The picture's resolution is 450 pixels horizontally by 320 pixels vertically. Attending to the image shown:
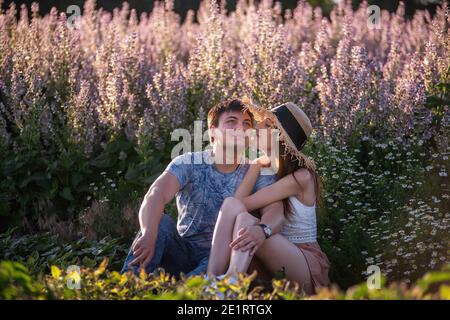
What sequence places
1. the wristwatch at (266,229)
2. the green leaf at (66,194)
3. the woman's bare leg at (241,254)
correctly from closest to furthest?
the woman's bare leg at (241,254), the wristwatch at (266,229), the green leaf at (66,194)

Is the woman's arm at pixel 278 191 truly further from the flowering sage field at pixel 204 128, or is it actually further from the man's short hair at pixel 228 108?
the flowering sage field at pixel 204 128

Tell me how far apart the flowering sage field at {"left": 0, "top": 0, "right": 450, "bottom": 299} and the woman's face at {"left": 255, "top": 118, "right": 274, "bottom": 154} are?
0.78m

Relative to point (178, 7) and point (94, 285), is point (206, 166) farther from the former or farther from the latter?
point (178, 7)

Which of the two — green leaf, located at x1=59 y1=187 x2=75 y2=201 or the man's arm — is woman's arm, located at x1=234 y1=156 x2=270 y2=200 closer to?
the man's arm

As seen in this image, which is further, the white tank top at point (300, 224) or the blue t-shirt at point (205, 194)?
the blue t-shirt at point (205, 194)

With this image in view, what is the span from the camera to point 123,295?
2.97 m

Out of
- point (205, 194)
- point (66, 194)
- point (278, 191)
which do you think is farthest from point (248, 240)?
point (66, 194)

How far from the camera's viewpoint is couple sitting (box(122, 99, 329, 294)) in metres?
4.04

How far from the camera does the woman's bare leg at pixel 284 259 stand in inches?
161

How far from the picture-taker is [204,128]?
6191 millimetres

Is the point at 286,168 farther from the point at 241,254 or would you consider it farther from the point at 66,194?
the point at 66,194

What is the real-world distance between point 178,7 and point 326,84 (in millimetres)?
10367

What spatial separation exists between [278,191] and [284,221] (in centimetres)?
18

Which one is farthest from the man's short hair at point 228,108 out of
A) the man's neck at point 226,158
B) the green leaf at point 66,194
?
the green leaf at point 66,194
